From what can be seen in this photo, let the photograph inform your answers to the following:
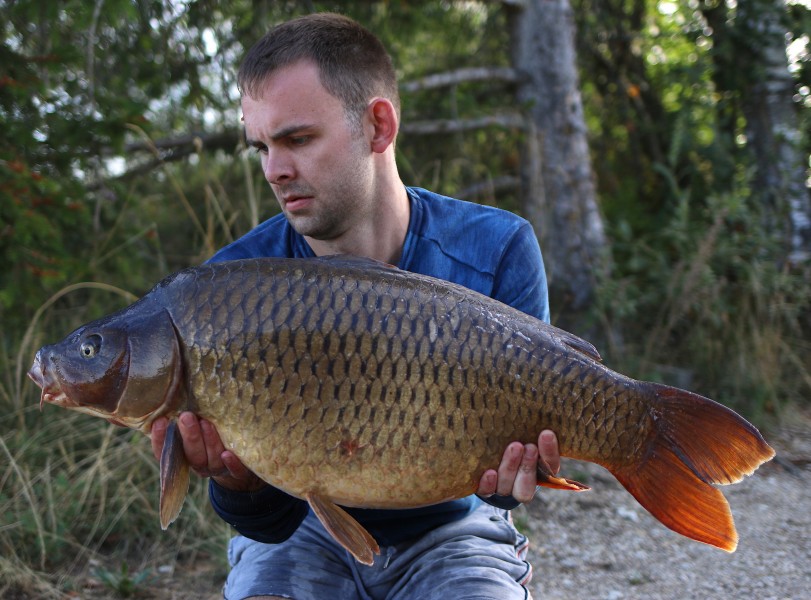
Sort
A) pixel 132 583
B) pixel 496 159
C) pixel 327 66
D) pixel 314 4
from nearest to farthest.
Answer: pixel 327 66
pixel 132 583
pixel 314 4
pixel 496 159

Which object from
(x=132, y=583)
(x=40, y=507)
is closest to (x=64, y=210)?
(x=40, y=507)

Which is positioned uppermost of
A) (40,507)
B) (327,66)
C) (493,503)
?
(327,66)

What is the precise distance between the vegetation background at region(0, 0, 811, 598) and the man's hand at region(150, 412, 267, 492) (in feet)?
3.73

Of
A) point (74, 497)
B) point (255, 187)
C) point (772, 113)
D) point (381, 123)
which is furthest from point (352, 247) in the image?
point (772, 113)

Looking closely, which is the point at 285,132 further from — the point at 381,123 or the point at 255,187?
the point at 255,187

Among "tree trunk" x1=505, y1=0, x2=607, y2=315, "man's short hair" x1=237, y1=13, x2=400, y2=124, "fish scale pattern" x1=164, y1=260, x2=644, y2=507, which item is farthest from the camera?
"tree trunk" x1=505, y1=0, x2=607, y2=315

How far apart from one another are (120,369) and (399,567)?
664 mm

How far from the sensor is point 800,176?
456 centimetres

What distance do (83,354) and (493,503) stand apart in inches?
29.7

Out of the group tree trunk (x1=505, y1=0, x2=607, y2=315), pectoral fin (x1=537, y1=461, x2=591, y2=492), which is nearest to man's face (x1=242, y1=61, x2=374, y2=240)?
pectoral fin (x1=537, y1=461, x2=591, y2=492)

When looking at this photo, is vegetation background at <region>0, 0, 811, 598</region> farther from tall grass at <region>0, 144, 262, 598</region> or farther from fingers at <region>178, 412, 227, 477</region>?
fingers at <region>178, 412, 227, 477</region>

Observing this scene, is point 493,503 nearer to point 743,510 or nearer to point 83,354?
point 83,354

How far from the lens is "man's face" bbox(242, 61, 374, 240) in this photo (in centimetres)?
169

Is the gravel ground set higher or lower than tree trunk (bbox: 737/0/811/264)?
lower
